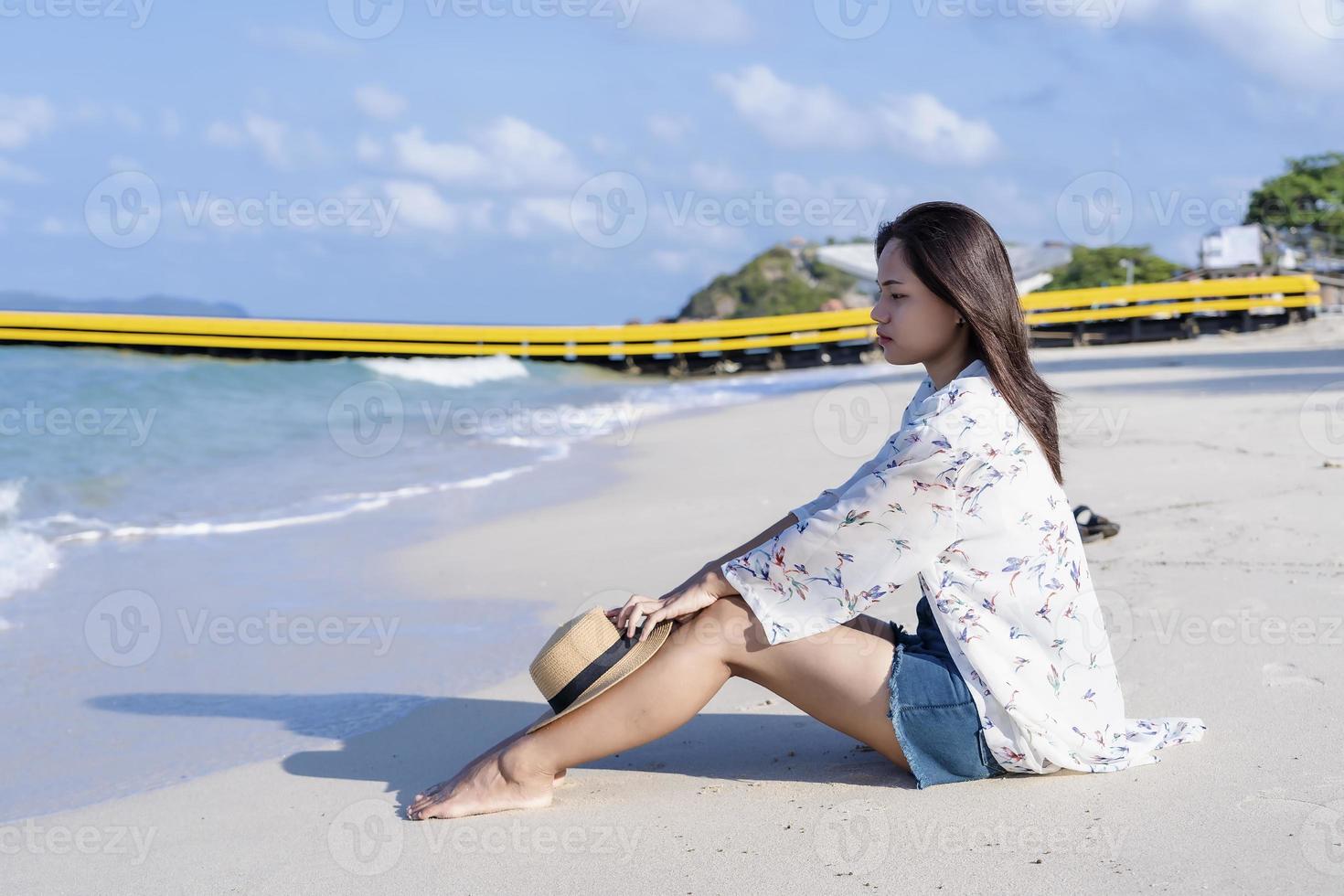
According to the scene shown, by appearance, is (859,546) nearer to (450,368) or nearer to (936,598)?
(936,598)

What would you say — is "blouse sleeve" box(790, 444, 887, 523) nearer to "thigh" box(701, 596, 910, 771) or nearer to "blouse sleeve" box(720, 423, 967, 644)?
"blouse sleeve" box(720, 423, 967, 644)

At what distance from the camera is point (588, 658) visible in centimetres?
269

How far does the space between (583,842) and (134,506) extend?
613cm

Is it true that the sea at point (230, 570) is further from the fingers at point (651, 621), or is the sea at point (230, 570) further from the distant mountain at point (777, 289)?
the distant mountain at point (777, 289)

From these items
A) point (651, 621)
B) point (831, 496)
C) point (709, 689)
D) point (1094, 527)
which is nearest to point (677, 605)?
point (651, 621)

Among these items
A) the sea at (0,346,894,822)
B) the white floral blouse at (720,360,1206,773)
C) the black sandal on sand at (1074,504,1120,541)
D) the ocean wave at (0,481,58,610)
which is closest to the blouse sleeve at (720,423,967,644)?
the white floral blouse at (720,360,1206,773)

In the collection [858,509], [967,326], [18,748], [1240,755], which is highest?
[967,326]

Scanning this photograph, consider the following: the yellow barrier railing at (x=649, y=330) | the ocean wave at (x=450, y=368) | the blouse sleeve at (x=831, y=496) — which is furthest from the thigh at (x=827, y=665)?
the yellow barrier railing at (x=649, y=330)

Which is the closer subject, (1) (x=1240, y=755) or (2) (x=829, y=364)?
(1) (x=1240, y=755)

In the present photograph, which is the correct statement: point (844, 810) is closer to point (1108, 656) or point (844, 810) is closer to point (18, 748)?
point (1108, 656)

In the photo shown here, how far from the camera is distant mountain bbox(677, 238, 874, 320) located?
3281cm

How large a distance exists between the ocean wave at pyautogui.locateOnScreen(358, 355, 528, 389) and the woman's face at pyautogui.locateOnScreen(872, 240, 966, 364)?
17.3m

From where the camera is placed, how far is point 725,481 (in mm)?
7598

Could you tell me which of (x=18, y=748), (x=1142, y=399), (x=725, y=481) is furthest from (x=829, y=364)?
(x=18, y=748)
